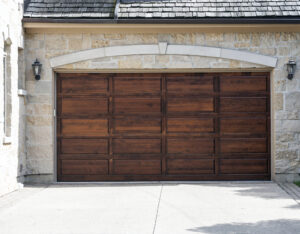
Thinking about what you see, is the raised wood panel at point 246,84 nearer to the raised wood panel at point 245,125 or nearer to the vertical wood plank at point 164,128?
the raised wood panel at point 245,125

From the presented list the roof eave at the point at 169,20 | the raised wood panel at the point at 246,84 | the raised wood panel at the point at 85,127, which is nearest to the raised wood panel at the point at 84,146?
the raised wood panel at the point at 85,127

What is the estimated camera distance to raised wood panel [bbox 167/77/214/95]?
37.6 ft

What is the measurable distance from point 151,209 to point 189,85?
4145mm

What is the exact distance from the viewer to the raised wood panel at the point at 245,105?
11430 mm

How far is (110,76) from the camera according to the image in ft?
37.7

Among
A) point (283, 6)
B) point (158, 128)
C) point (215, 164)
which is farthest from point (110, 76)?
point (283, 6)

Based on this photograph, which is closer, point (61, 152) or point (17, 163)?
point (17, 163)

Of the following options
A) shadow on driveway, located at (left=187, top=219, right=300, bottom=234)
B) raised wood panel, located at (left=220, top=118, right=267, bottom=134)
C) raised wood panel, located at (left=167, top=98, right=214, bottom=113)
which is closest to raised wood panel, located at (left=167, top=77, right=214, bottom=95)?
raised wood panel, located at (left=167, top=98, right=214, bottom=113)

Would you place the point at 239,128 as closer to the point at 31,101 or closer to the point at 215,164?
the point at 215,164

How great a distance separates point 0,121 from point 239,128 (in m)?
5.11

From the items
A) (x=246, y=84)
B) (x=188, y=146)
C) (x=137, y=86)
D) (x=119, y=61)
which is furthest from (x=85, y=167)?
(x=246, y=84)

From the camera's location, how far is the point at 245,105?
37.5ft

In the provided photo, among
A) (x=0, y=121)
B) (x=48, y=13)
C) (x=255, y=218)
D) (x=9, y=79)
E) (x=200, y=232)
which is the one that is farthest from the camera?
(x=48, y=13)

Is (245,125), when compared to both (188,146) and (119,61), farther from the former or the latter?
(119,61)
